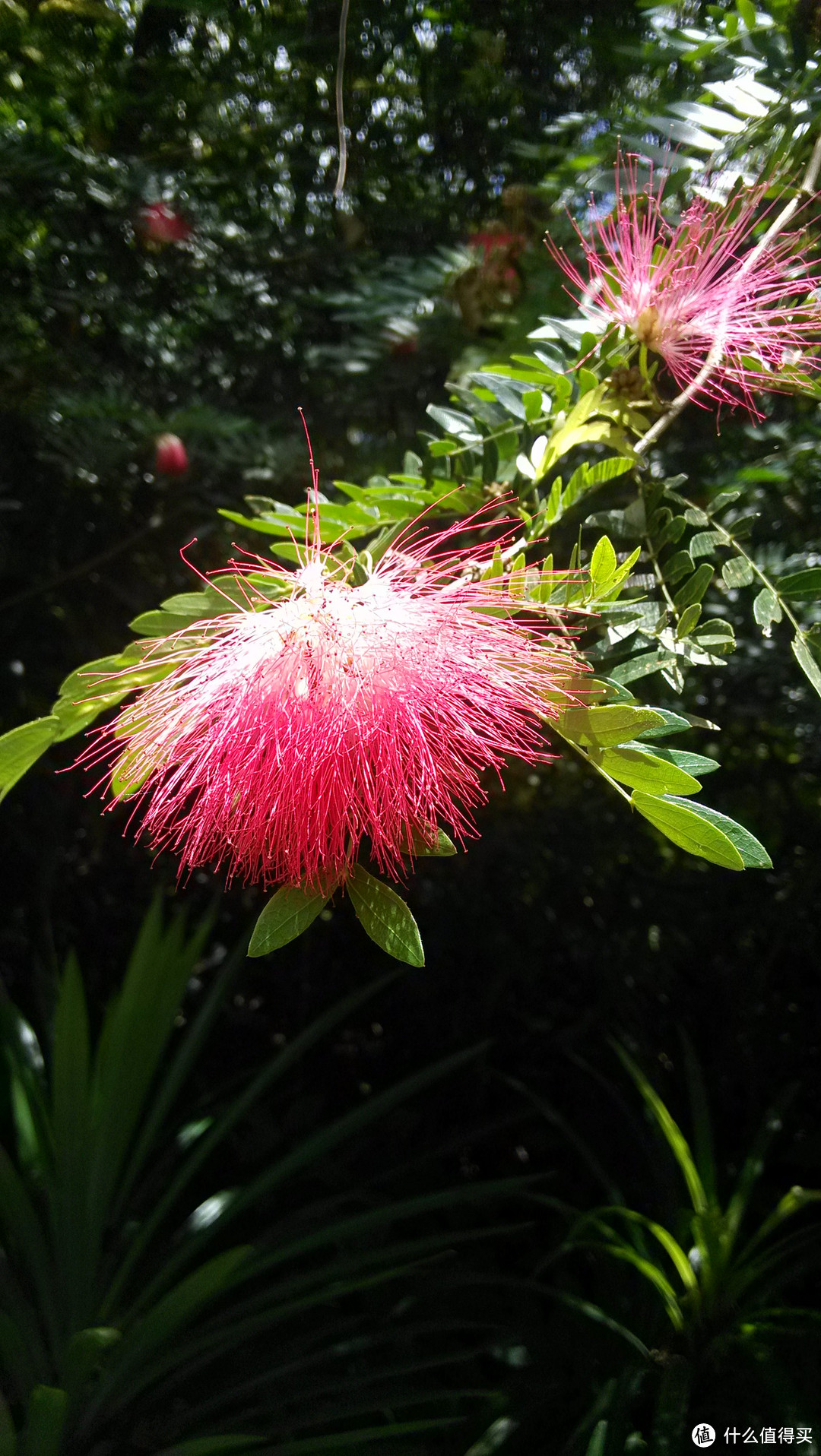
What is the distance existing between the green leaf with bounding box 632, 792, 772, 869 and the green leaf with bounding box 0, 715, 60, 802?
1.40ft

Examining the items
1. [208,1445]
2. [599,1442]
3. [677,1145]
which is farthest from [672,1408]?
[208,1445]

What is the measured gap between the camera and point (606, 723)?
1.82 ft

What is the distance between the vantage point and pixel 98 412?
1292mm

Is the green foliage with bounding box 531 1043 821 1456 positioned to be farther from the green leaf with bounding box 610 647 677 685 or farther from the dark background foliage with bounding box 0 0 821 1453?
the green leaf with bounding box 610 647 677 685

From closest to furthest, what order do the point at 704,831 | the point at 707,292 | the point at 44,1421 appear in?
the point at 704,831
the point at 707,292
the point at 44,1421

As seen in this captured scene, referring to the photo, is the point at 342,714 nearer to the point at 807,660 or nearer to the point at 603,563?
the point at 603,563

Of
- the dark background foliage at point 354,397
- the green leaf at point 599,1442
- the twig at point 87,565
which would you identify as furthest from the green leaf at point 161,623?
the green leaf at point 599,1442

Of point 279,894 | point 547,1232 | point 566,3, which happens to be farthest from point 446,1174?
point 566,3

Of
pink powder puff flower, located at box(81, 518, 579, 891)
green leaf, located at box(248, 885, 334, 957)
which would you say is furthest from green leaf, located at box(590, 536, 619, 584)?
green leaf, located at box(248, 885, 334, 957)

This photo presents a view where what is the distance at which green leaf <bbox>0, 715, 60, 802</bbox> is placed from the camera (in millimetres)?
660

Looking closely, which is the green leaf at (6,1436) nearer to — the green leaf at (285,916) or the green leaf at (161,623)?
the green leaf at (285,916)

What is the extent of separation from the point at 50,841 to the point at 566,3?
167 centimetres

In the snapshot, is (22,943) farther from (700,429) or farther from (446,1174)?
(700,429)

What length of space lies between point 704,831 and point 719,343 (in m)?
0.43
